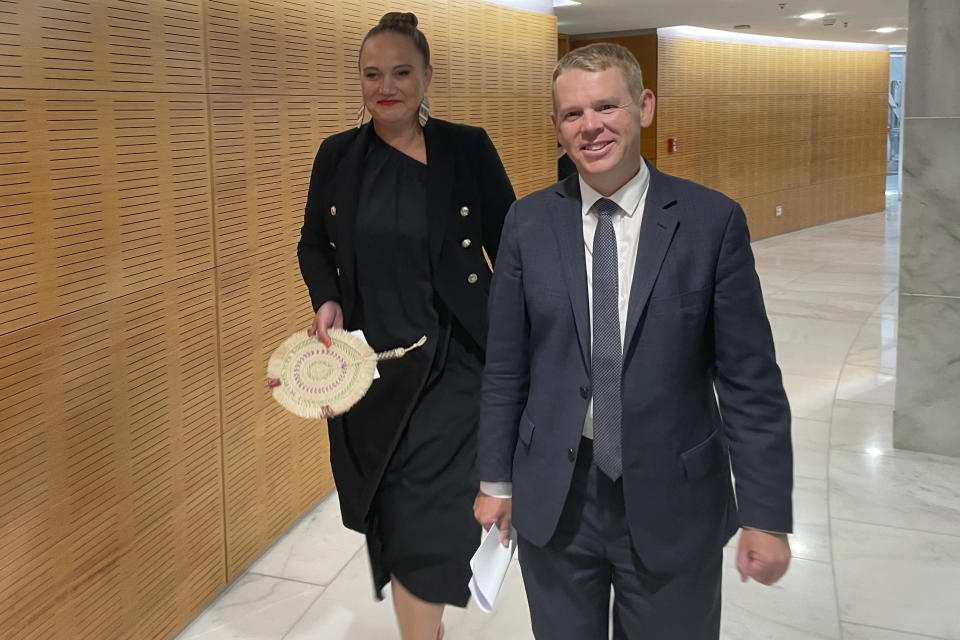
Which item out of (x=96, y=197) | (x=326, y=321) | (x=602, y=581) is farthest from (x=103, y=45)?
(x=602, y=581)

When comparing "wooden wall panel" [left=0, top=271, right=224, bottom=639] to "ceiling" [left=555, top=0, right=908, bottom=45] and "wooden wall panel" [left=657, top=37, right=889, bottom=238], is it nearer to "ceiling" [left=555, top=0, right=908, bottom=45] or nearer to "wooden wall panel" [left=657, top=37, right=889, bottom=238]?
"ceiling" [left=555, top=0, right=908, bottom=45]

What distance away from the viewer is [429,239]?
8.16ft

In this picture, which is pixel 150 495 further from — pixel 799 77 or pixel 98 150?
pixel 799 77

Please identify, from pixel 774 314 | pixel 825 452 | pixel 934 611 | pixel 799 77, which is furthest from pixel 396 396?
pixel 799 77

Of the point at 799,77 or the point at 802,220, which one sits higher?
the point at 799,77

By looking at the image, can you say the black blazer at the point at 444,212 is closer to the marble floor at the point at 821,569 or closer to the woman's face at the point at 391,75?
the woman's face at the point at 391,75

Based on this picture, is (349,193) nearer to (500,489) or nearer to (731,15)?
(500,489)

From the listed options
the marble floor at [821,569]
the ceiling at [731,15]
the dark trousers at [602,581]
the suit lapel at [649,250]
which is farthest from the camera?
the ceiling at [731,15]

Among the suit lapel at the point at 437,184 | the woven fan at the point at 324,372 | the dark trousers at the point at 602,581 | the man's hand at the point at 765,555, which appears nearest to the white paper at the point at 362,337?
the woven fan at the point at 324,372

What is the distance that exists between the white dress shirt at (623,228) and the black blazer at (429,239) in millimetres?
773

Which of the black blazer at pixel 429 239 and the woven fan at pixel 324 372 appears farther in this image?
the black blazer at pixel 429 239

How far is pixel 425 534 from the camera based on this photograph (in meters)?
2.66

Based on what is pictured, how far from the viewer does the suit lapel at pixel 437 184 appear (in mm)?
2479

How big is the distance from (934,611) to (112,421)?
2866 millimetres
